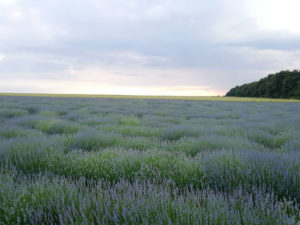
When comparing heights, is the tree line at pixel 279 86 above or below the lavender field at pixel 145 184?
above

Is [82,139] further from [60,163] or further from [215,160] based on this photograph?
[215,160]

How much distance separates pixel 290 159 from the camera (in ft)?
9.36

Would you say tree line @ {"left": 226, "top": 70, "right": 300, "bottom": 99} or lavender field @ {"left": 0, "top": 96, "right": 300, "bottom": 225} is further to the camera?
tree line @ {"left": 226, "top": 70, "right": 300, "bottom": 99}

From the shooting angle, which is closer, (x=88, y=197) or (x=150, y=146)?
(x=88, y=197)

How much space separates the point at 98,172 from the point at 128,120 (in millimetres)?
4945

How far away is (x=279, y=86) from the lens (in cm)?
6128

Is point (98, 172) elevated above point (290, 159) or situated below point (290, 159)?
below

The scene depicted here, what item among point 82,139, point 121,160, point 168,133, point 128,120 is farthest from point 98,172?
point 128,120

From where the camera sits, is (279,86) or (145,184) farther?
(279,86)

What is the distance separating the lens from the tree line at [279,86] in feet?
191

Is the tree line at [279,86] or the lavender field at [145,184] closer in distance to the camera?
the lavender field at [145,184]

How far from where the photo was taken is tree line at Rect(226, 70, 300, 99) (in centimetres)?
5816

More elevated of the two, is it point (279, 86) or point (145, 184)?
point (279, 86)

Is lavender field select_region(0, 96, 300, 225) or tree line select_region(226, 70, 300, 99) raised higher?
tree line select_region(226, 70, 300, 99)
